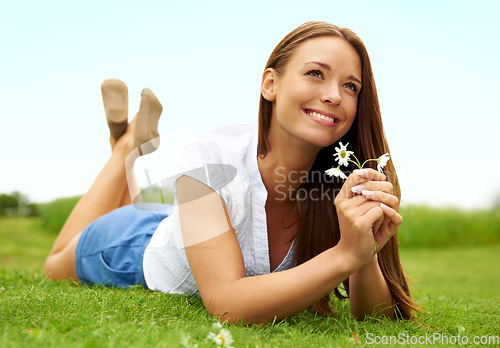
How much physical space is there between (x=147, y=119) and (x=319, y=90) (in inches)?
76.3

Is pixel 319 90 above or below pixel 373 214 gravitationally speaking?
above

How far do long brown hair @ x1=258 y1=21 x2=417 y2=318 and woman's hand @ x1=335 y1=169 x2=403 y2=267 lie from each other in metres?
0.61

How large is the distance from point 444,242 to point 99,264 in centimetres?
866

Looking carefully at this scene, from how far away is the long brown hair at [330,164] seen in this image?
244cm

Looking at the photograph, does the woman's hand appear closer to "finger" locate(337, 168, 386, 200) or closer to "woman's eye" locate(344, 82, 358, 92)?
"finger" locate(337, 168, 386, 200)

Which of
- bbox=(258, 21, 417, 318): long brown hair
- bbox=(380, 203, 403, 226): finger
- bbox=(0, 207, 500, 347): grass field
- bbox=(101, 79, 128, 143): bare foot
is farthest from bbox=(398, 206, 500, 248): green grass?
bbox=(380, 203, 403, 226): finger

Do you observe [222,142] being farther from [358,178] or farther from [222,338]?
[222,338]

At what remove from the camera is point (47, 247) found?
30.1 feet

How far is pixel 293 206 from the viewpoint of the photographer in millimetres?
2805

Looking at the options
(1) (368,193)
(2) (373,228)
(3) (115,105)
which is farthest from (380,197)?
(3) (115,105)

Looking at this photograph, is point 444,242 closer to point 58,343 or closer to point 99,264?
point 99,264

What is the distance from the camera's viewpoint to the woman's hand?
1.89 m

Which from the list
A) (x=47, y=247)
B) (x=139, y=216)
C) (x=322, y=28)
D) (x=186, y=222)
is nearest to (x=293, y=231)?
(x=186, y=222)

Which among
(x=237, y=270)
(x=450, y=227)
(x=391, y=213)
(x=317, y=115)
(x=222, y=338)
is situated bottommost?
(x=450, y=227)
